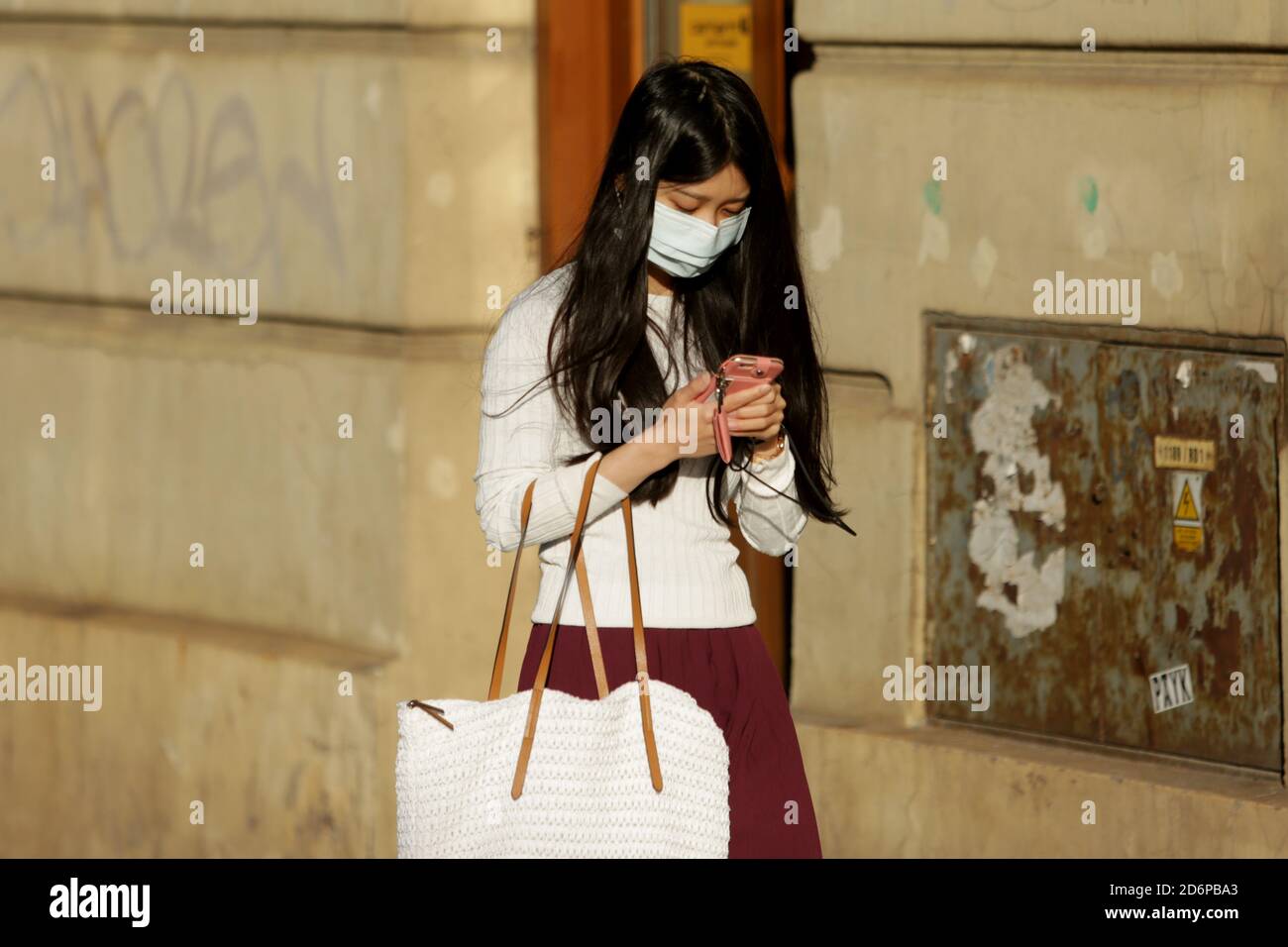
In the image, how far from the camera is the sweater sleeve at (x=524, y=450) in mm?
3541

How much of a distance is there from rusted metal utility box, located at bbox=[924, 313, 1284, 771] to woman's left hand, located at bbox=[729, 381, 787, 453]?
186 cm

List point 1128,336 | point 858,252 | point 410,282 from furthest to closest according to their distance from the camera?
point 410,282
point 858,252
point 1128,336

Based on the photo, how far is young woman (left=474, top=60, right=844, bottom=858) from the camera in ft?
11.7

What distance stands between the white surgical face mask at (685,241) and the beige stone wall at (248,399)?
2.67 meters

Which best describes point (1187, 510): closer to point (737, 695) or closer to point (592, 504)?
point (737, 695)

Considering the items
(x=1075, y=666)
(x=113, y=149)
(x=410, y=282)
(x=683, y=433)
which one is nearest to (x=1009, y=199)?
(x=1075, y=666)

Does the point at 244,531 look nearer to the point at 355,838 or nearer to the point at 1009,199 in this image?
the point at 355,838

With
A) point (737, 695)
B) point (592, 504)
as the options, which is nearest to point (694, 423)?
point (592, 504)

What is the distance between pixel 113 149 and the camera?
7.11 m

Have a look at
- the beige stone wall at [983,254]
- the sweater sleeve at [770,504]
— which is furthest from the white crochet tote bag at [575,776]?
the beige stone wall at [983,254]

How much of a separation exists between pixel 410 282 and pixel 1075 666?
2.15m

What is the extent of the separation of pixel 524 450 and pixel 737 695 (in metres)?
0.53

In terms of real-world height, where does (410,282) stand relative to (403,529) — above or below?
above

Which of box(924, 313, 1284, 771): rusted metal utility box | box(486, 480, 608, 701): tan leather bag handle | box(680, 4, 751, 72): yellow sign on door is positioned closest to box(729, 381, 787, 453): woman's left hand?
box(486, 480, 608, 701): tan leather bag handle
